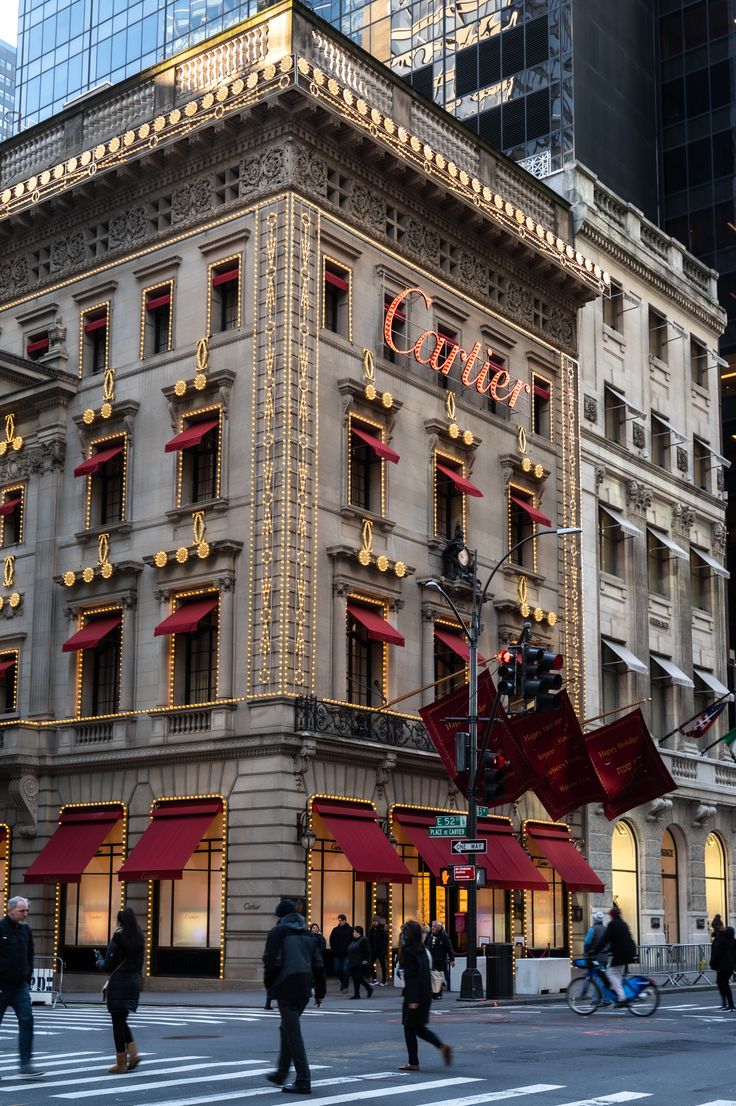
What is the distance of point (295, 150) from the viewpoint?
Result: 39156 mm

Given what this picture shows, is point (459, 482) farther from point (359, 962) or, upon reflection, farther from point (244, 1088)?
point (244, 1088)

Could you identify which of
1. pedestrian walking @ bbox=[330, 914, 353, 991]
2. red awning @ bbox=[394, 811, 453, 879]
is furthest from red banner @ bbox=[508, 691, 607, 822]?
pedestrian walking @ bbox=[330, 914, 353, 991]

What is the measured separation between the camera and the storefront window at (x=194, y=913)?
36281 mm

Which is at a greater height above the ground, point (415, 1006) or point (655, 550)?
point (655, 550)

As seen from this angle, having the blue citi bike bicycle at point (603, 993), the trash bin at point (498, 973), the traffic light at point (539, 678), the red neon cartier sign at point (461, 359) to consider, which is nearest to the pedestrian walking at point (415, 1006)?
the traffic light at point (539, 678)

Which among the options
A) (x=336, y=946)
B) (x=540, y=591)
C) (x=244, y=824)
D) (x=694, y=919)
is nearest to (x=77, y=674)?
(x=244, y=824)

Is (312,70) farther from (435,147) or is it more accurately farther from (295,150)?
(435,147)

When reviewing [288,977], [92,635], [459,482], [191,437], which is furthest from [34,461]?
[288,977]

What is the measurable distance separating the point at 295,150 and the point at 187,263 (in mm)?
4493

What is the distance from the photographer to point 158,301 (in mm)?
41562

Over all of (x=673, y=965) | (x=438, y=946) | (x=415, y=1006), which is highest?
(x=415, y=1006)

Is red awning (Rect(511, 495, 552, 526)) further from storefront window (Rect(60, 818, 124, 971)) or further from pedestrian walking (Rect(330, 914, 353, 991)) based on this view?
storefront window (Rect(60, 818, 124, 971))

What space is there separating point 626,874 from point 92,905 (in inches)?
754

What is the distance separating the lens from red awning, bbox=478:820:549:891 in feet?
132
